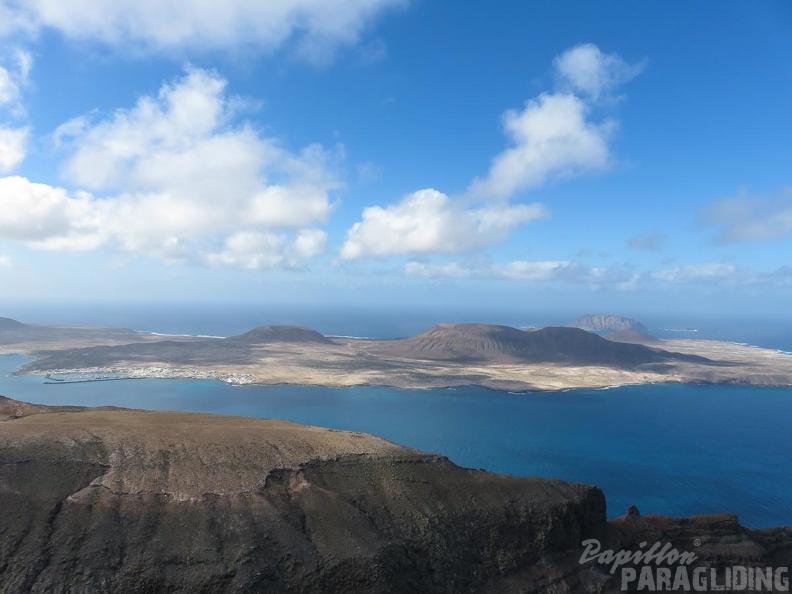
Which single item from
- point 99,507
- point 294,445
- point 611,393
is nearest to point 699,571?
point 294,445

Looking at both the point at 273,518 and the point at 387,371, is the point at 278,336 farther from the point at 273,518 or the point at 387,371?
the point at 273,518

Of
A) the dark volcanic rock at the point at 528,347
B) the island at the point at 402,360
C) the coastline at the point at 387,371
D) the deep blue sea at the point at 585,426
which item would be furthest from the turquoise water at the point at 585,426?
the dark volcanic rock at the point at 528,347

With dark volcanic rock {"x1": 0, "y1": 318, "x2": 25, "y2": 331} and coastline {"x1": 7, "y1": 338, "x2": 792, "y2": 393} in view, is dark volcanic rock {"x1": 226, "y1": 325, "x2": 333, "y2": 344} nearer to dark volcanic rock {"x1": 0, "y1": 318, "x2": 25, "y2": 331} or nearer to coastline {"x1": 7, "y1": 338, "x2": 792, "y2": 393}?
coastline {"x1": 7, "y1": 338, "x2": 792, "y2": 393}

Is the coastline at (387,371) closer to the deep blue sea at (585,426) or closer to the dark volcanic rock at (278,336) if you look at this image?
the deep blue sea at (585,426)

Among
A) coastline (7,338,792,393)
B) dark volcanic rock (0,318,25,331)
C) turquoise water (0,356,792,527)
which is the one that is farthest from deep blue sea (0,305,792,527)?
dark volcanic rock (0,318,25,331)

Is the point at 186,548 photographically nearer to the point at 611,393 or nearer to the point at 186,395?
the point at 186,395

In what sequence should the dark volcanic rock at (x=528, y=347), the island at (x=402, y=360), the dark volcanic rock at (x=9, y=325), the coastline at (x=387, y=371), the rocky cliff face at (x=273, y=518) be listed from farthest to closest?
the dark volcanic rock at (x=9, y=325), the dark volcanic rock at (x=528, y=347), the island at (x=402, y=360), the coastline at (x=387, y=371), the rocky cliff face at (x=273, y=518)
